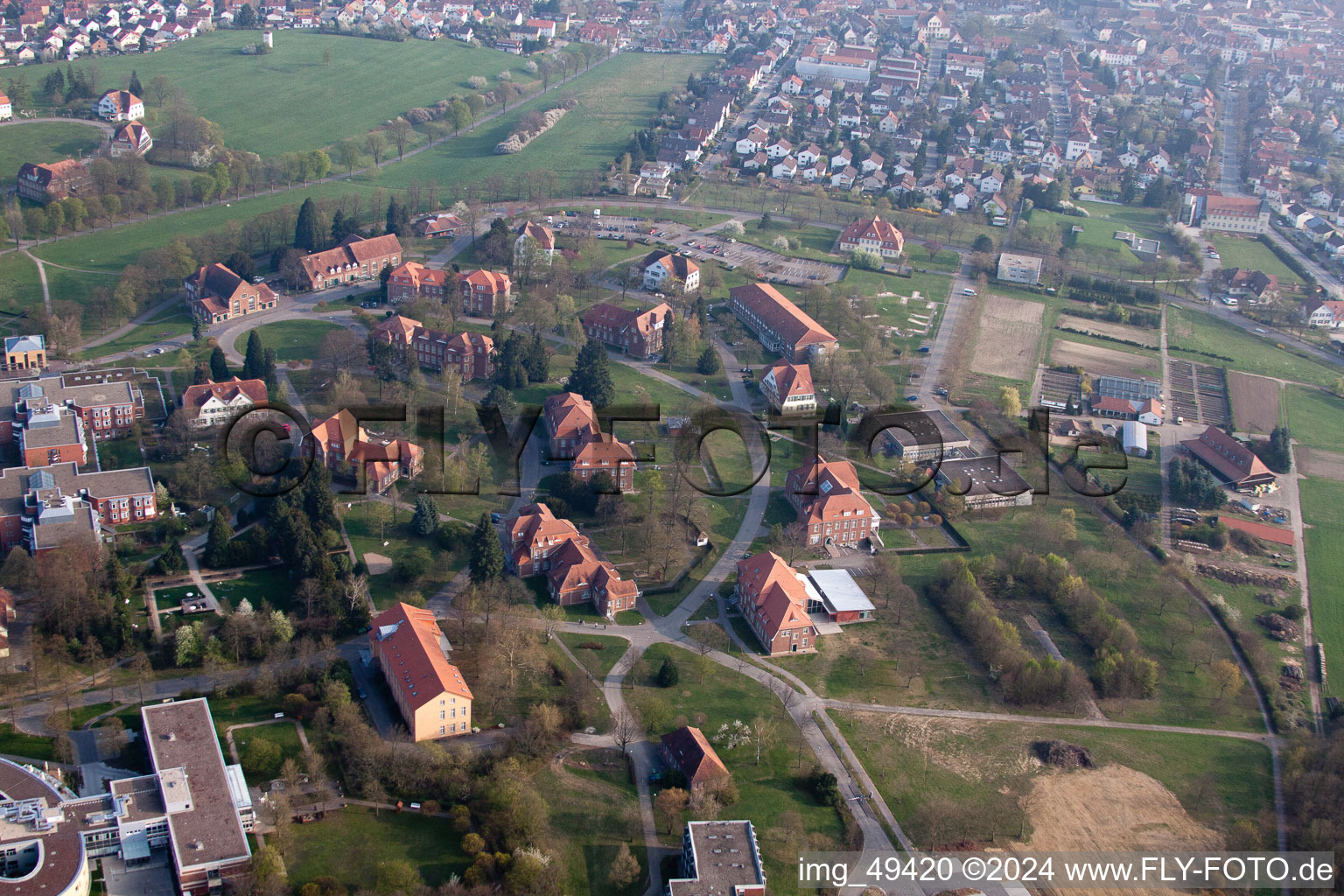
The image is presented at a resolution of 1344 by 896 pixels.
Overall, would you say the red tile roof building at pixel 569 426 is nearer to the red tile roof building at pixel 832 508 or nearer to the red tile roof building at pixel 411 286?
the red tile roof building at pixel 832 508

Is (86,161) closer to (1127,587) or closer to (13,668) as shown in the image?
(13,668)

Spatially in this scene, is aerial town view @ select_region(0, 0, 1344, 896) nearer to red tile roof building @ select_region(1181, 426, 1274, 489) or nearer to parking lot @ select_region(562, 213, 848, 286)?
red tile roof building @ select_region(1181, 426, 1274, 489)

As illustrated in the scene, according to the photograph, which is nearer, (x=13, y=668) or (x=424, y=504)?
(x=13, y=668)

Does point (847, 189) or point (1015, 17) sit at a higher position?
point (1015, 17)

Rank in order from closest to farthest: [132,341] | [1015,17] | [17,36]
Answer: [132,341], [17,36], [1015,17]

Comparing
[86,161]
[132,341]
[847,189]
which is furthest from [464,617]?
[847,189]

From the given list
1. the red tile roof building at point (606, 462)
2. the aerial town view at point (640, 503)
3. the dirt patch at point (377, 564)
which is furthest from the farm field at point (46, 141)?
the red tile roof building at point (606, 462)

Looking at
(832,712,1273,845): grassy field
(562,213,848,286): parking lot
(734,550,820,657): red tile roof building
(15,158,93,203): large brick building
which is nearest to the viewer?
(832,712,1273,845): grassy field

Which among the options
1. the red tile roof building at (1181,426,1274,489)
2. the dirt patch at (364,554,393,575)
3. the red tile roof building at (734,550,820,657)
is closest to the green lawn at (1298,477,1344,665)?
the red tile roof building at (1181,426,1274,489)
